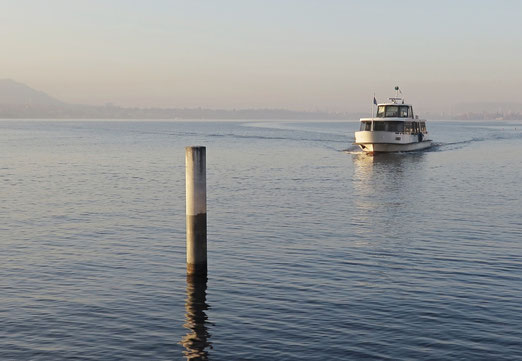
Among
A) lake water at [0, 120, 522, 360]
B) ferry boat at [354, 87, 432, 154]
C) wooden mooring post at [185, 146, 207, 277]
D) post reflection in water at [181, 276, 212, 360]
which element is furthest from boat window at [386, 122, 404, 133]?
post reflection in water at [181, 276, 212, 360]

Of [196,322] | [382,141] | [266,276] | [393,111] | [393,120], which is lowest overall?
[196,322]

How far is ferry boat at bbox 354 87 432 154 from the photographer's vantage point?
239ft

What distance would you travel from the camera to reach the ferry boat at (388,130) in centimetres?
7294

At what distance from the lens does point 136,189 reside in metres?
44.6

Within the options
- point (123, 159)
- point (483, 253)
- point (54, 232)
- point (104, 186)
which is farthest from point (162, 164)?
point (483, 253)

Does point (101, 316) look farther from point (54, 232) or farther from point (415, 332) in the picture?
point (54, 232)

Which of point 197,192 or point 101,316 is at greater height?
point 197,192

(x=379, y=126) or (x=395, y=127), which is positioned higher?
(x=379, y=126)

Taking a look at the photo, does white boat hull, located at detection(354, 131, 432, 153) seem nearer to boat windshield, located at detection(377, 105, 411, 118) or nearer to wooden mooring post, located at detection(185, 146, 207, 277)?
boat windshield, located at detection(377, 105, 411, 118)

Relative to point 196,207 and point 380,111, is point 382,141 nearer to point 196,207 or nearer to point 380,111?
point 380,111

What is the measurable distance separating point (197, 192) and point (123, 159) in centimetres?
5814

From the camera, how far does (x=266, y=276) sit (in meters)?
20.1

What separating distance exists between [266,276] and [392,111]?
2317 inches

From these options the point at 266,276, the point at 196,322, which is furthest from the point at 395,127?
the point at 196,322
